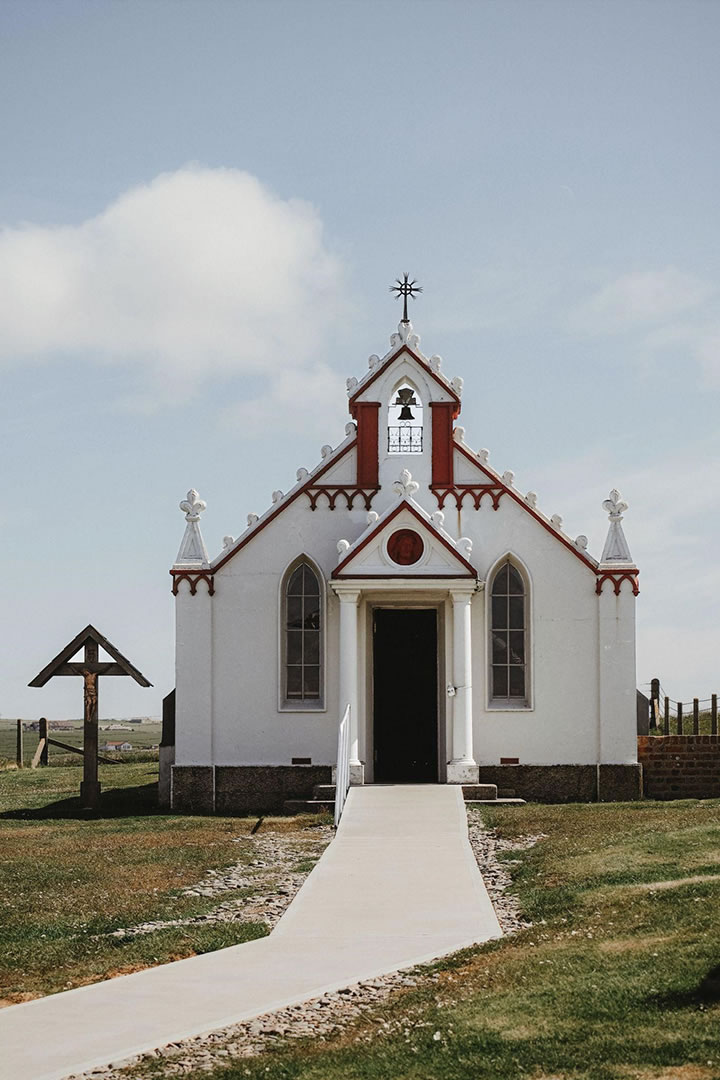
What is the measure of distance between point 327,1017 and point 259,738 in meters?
15.4

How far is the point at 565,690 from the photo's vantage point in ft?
80.4

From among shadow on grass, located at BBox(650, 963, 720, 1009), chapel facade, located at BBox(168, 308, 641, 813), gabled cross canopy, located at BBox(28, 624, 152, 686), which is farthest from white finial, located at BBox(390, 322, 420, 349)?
shadow on grass, located at BBox(650, 963, 720, 1009)

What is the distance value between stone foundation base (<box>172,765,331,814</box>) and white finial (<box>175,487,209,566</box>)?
3619 mm

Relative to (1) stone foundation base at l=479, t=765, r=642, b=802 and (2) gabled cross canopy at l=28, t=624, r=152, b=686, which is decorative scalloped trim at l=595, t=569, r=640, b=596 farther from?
(2) gabled cross canopy at l=28, t=624, r=152, b=686

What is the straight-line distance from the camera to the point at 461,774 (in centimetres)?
2362

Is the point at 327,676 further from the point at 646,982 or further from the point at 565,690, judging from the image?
the point at 646,982

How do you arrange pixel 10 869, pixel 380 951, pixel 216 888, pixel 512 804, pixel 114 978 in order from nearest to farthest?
pixel 114 978
pixel 380 951
pixel 216 888
pixel 10 869
pixel 512 804

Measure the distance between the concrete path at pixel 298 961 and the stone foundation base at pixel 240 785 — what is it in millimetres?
6231

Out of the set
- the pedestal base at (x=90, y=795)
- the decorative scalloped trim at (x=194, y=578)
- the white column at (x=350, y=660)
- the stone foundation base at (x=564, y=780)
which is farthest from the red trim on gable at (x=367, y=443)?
the pedestal base at (x=90, y=795)

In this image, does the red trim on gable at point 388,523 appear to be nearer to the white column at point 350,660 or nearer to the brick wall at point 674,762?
the white column at point 350,660

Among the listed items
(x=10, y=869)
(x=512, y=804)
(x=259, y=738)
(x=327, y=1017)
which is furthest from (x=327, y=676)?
(x=327, y=1017)

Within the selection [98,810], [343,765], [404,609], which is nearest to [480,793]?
[343,765]

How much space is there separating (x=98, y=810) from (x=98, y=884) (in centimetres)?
911

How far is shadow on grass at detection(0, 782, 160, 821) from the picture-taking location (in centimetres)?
2347
